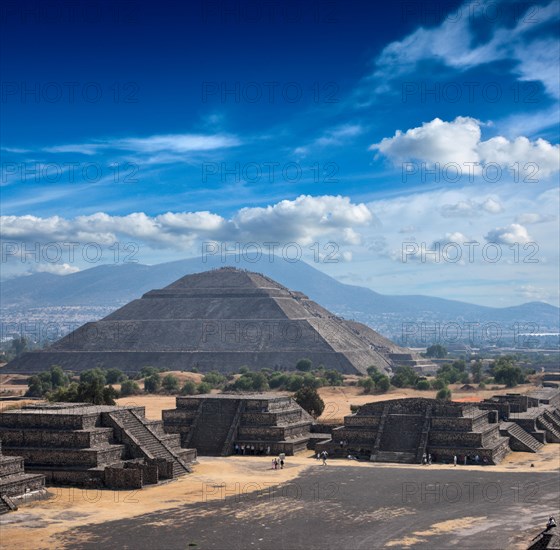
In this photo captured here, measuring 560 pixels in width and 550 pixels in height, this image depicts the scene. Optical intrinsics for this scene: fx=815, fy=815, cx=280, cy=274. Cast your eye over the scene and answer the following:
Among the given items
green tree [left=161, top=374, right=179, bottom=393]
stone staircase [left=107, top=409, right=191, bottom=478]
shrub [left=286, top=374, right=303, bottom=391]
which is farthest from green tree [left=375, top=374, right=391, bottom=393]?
stone staircase [left=107, top=409, right=191, bottom=478]

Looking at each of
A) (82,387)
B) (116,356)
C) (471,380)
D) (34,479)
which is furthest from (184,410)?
(116,356)

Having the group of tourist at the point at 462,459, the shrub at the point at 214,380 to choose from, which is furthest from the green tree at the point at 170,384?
the group of tourist at the point at 462,459

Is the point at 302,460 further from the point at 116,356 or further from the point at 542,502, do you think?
the point at 116,356

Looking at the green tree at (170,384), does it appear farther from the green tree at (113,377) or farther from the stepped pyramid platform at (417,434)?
the stepped pyramid platform at (417,434)

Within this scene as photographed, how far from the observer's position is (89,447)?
46.4 meters

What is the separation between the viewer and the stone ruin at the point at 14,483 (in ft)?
127

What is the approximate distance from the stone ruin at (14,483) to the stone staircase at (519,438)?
34.9 metres

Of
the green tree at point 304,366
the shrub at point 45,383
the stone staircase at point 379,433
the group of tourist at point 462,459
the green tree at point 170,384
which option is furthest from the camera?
the green tree at point 304,366

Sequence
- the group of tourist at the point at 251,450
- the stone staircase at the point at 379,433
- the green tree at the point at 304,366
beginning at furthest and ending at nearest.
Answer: the green tree at the point at 304,366 < the group of tourist at the point at 251,450 < the stone staircase at the point at 379,433

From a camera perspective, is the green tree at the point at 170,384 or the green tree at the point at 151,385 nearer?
the green tree at the point at 151,385

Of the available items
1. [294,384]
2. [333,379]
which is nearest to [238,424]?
[294,384]

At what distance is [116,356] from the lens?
165000 mm

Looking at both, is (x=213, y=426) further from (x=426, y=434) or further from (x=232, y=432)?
(x=426, y=434)

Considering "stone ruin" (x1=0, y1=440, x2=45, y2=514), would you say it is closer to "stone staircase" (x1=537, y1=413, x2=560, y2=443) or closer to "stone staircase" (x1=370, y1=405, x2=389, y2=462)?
"stone staircase" (x1=370, y1=405, x2=389, y2=462)
